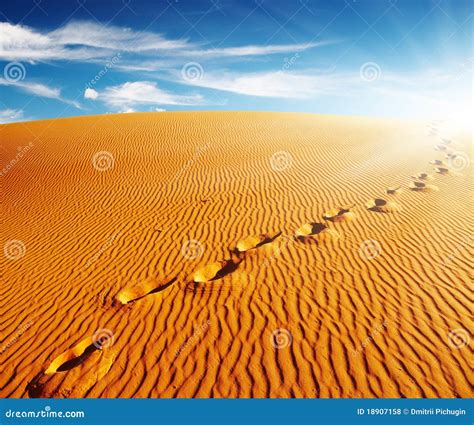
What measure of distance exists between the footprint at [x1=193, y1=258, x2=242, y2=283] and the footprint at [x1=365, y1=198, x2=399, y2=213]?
551 centimetres

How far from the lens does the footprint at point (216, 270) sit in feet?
21.3

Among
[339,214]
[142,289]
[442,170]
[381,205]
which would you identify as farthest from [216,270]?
[442,170]

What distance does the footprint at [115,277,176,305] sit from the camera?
6008 millimetres

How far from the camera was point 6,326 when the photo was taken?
18.3 feet

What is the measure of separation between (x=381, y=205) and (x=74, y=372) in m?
9.82

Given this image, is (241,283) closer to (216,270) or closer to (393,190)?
(216,270)

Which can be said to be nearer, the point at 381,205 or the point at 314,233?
the point at 314,233

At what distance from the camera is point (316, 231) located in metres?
8.33

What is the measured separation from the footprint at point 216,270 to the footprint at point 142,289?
1.95ft

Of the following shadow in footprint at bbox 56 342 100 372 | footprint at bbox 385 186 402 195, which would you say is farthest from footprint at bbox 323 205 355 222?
shadow in footprint at bbox 56 342 100 372

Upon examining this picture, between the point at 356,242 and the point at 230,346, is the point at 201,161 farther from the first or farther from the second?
the point at 230,346

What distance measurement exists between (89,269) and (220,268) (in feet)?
11.0

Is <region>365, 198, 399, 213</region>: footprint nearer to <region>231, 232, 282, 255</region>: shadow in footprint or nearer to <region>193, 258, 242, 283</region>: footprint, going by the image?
<region>231, 232, 282, 255</region>: shadow in footprint

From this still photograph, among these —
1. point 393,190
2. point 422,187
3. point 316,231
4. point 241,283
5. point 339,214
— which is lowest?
point 241,283
